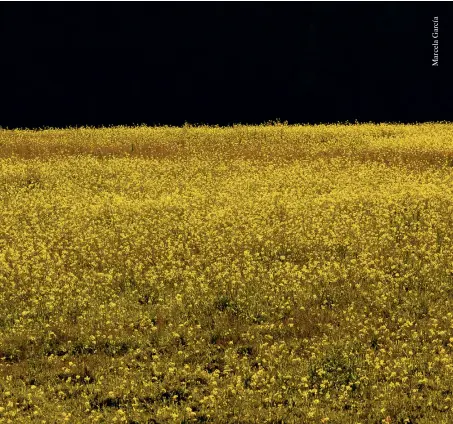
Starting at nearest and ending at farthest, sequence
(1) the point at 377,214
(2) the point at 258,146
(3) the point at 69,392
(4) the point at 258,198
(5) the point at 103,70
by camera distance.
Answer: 1. (3) the point at 69,392
2. (1) the point at 377,214
3. (4) the point at 258,198
4. (2) the point at 258,146
5. (5) the point at 103,70

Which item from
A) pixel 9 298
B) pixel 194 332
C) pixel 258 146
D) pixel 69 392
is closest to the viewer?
pixel 69 392

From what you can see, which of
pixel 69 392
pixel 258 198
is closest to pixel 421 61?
pixel 258 198

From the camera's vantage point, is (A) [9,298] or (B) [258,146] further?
(B) [258,146]

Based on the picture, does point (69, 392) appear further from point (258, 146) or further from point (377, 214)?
point (258, 146)

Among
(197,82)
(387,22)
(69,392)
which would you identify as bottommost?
(69,392)

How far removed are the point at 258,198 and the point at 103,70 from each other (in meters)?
24.9

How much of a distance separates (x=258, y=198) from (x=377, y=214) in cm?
278

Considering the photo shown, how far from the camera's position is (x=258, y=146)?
77.8 feet

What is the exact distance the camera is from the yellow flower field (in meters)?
6.68

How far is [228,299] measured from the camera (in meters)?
9.05

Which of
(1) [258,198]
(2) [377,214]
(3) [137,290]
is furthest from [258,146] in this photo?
(3) [137,290]

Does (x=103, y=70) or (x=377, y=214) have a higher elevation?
(x=103, y=70)

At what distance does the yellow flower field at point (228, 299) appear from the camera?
21.9 ft

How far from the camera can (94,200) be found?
1553 centimetres
